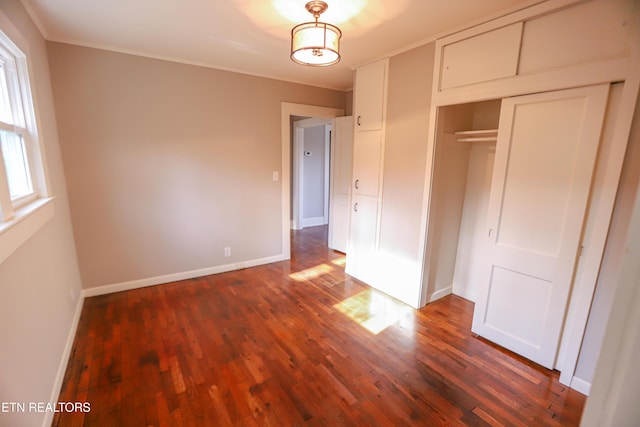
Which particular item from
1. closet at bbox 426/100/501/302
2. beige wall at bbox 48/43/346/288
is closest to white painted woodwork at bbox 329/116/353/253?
beige wall at bbox 48/43/346/288

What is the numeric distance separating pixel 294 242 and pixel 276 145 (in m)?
1.97

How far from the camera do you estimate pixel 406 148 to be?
9.47 ft

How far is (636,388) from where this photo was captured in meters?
0.41

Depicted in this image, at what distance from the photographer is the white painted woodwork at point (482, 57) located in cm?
208

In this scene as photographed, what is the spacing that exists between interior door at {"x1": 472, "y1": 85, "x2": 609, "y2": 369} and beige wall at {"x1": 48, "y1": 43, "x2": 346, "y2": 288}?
273 centimetres

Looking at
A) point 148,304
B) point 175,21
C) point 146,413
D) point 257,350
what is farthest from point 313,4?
point 148,304

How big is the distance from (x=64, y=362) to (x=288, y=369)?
1.57m

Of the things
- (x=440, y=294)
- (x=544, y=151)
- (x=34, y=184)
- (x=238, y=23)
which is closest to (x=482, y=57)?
(x=544, y=151)

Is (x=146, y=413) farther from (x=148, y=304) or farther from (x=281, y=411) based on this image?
(x=148, y=304)

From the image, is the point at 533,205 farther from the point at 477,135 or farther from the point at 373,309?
the point at 373,309

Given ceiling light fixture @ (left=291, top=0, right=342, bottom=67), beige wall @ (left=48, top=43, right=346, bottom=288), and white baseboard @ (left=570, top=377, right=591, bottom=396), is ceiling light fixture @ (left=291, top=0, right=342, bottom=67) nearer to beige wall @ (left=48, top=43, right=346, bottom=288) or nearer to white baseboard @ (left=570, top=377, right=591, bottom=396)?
beige wall @ (left=48, top=43, right=346, bottom=288)

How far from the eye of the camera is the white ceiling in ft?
6.72

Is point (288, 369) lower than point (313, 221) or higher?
lower

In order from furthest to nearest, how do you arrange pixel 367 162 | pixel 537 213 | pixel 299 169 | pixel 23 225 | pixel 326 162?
1. pixel 326 162
2. pixel 299 169
3. pixel 367 162
4. pixel 537 213
5. pixel 23 225
